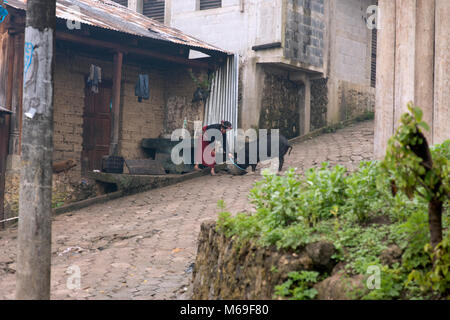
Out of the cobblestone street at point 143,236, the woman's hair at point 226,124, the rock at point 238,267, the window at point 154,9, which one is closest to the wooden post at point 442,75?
the rock at point 238,267

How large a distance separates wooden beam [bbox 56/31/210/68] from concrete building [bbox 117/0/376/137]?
1.62m

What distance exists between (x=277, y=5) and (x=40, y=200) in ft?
40.8

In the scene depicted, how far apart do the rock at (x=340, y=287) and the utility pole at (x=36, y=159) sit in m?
2.00

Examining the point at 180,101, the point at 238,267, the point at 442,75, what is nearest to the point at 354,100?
the point at 180,101

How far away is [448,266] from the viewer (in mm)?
3250

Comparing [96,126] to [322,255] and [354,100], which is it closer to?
[354,100]

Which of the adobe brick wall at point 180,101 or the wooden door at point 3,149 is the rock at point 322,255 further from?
the adobe brick wall at point 180,101

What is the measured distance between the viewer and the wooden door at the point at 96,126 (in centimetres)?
1412

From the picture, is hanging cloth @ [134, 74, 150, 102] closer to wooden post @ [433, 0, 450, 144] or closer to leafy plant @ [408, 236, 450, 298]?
wooden post @ [433, 0, 450, 144]

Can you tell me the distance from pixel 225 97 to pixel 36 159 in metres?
11.0

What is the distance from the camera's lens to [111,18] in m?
13.7

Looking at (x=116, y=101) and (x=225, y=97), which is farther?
(x=225, y=97)

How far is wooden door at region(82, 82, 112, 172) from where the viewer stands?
14.1 metres
